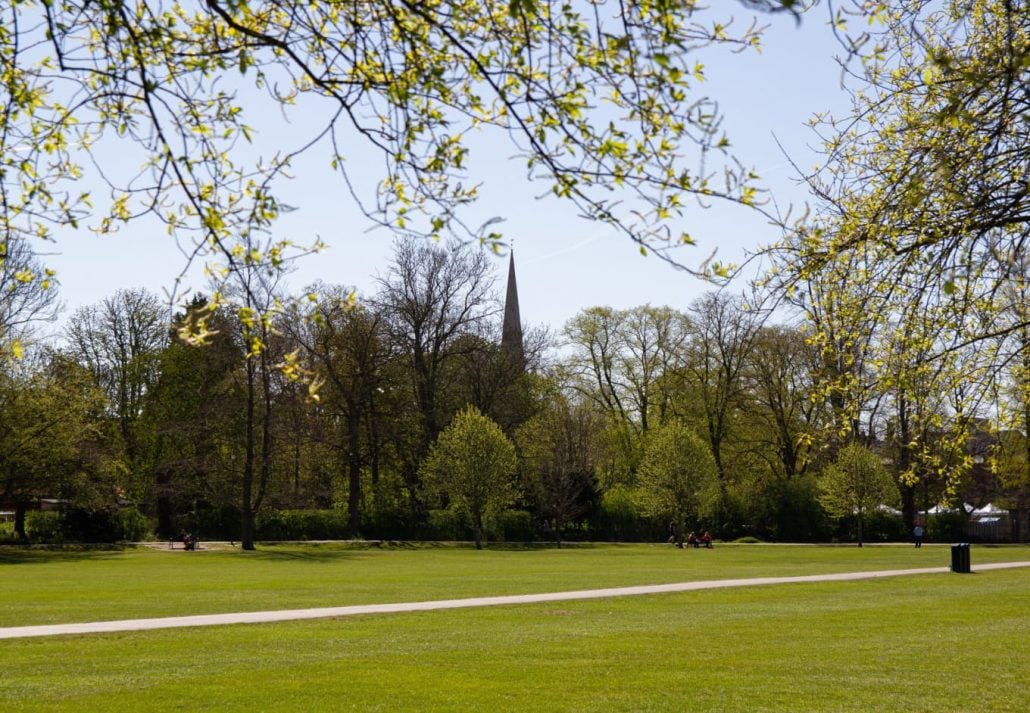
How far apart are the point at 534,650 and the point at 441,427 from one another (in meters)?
46.9

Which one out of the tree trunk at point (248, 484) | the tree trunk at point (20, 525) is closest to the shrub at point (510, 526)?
the tree trunk at point (248, 484)

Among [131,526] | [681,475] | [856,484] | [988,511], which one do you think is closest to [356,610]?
[131,526]

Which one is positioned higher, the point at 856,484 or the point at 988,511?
the point at 856,484

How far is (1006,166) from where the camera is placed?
397 inches

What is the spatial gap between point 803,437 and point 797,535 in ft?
169

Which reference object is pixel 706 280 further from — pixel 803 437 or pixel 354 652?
pixel 354 652

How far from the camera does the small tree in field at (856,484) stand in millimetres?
57250

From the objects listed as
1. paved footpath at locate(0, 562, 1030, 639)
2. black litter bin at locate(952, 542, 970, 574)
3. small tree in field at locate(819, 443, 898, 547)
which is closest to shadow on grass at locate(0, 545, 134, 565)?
paved footpath at locate(0, 562, 1030, 639)

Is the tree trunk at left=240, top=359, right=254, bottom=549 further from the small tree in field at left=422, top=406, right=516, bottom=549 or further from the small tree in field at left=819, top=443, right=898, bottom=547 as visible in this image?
the small tree in field at left=819, top=443, right=898, bottom=547

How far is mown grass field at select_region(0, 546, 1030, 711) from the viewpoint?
11.8m

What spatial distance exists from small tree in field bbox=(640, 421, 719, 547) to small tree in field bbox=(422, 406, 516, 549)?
7.35m

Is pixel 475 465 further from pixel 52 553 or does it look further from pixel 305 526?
pixel 52 553

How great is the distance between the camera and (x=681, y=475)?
56.3m

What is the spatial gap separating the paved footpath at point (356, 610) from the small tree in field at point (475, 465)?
26238 mm
